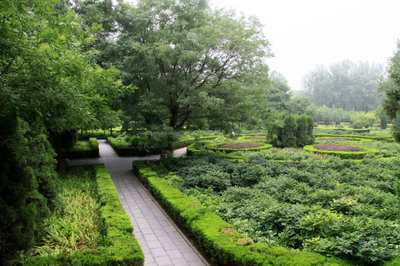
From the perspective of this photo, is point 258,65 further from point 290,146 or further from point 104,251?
point 104,251

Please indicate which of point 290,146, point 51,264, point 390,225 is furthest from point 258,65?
point 51,264

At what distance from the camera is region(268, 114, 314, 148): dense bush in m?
17.9

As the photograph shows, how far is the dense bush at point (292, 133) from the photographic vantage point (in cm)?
1794

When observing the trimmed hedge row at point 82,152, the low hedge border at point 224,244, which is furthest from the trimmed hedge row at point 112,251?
the trimmed hedge row at point 82,152

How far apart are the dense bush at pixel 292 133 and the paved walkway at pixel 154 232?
11.1 m

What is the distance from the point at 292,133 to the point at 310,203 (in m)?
12.1

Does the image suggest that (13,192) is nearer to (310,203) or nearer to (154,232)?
(154,232)

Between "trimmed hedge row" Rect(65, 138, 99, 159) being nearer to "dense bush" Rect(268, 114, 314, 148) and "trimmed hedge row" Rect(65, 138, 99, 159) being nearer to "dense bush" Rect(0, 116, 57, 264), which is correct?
"dense bush" Rect(268, 114, 314, 148)

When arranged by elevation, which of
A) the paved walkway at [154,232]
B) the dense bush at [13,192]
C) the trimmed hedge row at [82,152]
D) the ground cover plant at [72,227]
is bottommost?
the paved walkway at [154,232]

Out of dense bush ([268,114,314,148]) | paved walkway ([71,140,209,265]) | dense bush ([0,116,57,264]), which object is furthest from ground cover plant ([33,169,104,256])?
dense bush ([268,114,314,148])

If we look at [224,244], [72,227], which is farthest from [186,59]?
[224,244]

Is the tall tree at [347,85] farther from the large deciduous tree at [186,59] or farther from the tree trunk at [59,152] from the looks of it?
the tree trunk at [59,152]

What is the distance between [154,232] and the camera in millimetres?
6145

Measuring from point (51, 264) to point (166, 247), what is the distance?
7.12 feet
